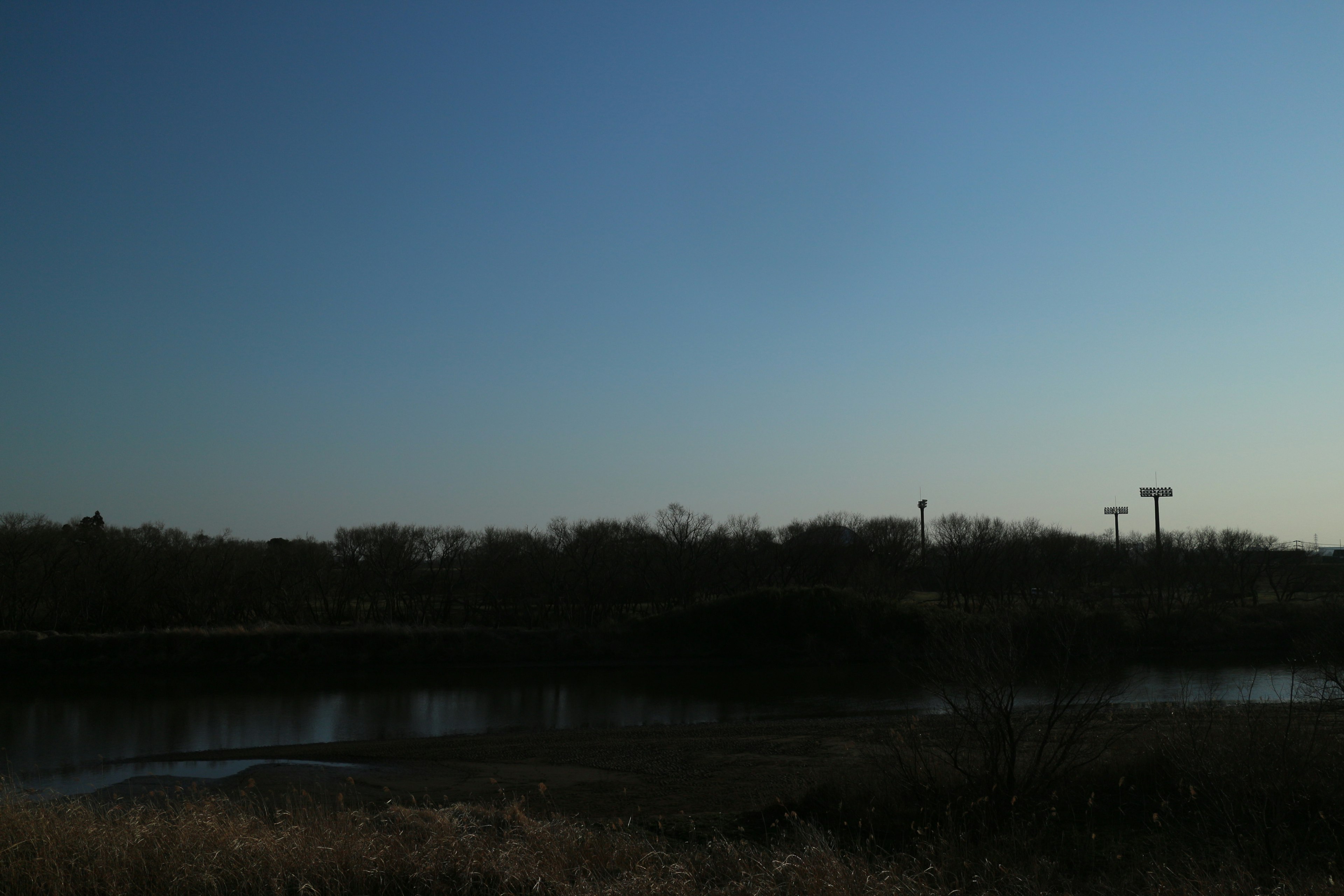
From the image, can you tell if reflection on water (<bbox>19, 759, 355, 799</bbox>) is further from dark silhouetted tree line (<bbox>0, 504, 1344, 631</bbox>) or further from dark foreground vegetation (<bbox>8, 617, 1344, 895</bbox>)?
dark silhouetted tree line (<bbox>0, 504, 1344, 631</bbox>)

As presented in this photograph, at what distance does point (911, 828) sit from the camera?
44.9 ft

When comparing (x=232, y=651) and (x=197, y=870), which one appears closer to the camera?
(x=197, y=870)

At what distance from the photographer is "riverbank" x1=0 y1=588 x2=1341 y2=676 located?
176 ft

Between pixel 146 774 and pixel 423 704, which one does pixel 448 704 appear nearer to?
pixel 423 704

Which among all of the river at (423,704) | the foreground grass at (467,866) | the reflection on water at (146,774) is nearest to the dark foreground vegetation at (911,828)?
the foreground grass at (467,866)

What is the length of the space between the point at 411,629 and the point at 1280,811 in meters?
53.4

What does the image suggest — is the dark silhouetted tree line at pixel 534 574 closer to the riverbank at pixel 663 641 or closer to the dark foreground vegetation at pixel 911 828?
the riverbank at pixel 663 641

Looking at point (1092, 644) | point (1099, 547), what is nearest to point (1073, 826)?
point (1092, 644)

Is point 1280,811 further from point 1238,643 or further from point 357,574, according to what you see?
point 357,574

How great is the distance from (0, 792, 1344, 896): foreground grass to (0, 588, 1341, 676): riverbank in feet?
149

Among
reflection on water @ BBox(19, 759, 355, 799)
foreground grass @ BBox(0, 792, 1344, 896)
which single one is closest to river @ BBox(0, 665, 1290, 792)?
reflection on water @ BBox(19, 759, 355, 799)

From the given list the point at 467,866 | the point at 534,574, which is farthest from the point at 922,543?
the point at 467,866

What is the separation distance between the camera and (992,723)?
14.6m

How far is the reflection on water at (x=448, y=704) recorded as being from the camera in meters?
33.4
